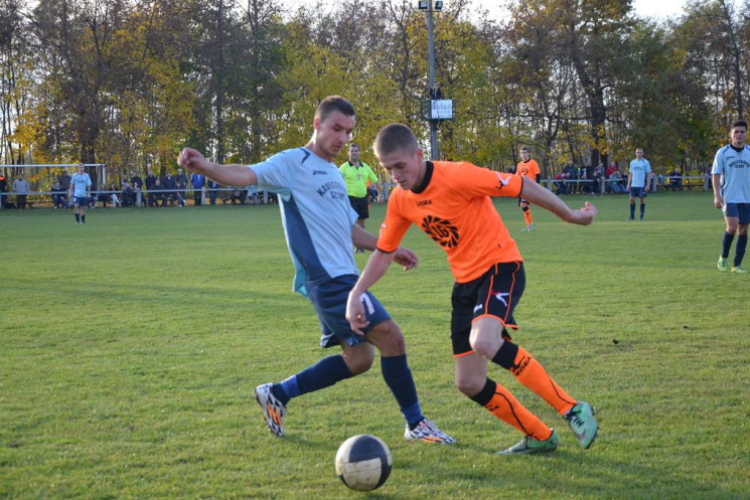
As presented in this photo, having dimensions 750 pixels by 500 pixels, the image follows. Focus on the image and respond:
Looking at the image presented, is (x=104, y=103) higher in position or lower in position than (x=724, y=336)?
higher

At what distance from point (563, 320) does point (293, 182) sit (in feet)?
13.9

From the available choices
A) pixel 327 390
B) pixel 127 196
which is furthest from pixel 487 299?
pixel 127 196

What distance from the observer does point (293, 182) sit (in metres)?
4.76

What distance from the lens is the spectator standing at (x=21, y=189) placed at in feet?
122

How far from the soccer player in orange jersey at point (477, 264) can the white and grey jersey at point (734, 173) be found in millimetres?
8380

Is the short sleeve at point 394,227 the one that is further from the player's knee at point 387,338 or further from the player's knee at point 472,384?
the player's knee at point 472,384

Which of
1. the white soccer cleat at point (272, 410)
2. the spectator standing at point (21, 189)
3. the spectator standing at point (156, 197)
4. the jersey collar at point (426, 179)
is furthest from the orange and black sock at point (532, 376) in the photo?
the spectator standing at point (156, 197)

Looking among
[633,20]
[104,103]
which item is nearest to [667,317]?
[104,103]

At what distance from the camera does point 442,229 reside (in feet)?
15.0

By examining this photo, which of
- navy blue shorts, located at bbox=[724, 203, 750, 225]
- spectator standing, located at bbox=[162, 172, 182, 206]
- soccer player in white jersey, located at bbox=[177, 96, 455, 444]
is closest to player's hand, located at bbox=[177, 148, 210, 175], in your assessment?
soccer player in white jersey, located at bbox=[177, 96, 455, 444]

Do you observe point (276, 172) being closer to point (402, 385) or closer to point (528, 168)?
point (402, 385)

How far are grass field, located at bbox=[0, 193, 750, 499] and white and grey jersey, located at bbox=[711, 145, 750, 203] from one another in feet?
3.68

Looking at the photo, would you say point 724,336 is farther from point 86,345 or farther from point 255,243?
point 255,243

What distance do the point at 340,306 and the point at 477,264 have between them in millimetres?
801
